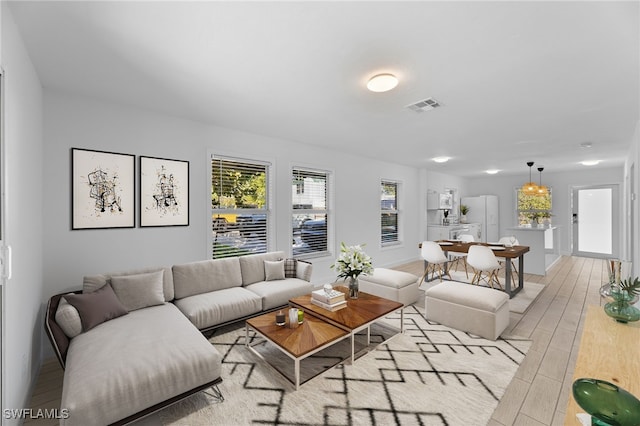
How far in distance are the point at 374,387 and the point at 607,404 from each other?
1713 mm

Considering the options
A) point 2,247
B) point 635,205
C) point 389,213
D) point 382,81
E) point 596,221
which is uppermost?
point 382,81

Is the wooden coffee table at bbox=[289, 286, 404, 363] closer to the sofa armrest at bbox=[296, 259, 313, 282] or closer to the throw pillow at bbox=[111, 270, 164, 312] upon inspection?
the sofa armrest at bbox=[296, 259, 313, 282]

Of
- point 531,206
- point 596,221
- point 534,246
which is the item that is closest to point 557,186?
point 531,206

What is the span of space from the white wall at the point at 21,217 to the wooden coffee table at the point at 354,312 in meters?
2.14

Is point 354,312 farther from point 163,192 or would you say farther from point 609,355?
point 163,192

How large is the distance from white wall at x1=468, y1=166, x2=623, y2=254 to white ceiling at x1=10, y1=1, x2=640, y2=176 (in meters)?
5.07

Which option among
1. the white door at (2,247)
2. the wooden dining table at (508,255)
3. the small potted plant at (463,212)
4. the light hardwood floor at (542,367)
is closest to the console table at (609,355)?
the light hardwood floor at (542,367)

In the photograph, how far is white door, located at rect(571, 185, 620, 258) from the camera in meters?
7.48

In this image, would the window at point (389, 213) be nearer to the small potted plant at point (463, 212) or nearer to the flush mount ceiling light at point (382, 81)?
the small potted plant at point (463, 212)

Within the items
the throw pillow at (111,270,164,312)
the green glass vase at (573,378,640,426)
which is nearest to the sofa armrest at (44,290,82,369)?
the throw pillow at (111,270,164,312)

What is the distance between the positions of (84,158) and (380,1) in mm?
3162

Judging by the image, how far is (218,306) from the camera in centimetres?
297

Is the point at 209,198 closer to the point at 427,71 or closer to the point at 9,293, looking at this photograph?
the point at 9,293

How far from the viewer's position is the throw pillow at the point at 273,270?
12.7 feet
